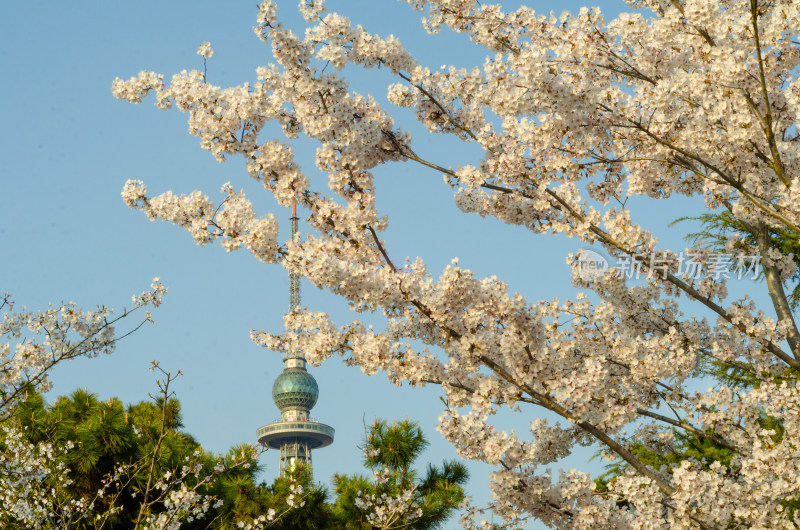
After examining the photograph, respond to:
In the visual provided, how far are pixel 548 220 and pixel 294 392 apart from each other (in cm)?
9524

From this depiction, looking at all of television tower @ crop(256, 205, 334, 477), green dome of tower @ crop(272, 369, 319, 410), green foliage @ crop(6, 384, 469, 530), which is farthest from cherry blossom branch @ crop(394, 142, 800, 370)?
green dome of tower @ crop(272, 369, 319, 410)

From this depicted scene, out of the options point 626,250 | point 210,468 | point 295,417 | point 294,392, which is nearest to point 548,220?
point 626,250

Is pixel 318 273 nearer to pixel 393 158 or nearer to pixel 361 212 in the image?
pixel 361 212

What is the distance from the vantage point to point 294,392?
9888cm

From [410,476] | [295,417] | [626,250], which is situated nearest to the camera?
[626,250]

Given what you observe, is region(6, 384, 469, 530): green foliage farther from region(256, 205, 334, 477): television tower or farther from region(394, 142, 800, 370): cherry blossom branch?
region(256, 205, 334, 477): television tower

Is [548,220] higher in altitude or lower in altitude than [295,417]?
lower

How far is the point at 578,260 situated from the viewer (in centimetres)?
760

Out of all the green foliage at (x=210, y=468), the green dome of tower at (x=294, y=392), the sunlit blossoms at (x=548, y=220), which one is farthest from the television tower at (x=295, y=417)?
the sunlit blossoms at (x=548, y=220)

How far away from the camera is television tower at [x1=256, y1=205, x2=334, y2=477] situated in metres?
90.9

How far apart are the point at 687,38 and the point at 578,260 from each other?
2319mm

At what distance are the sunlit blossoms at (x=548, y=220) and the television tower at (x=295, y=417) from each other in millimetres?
77377

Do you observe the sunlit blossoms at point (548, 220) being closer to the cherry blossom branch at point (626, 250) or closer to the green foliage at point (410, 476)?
the cherry blossom branch at point (626, 250)

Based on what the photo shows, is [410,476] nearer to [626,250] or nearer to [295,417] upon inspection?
[626,250]
